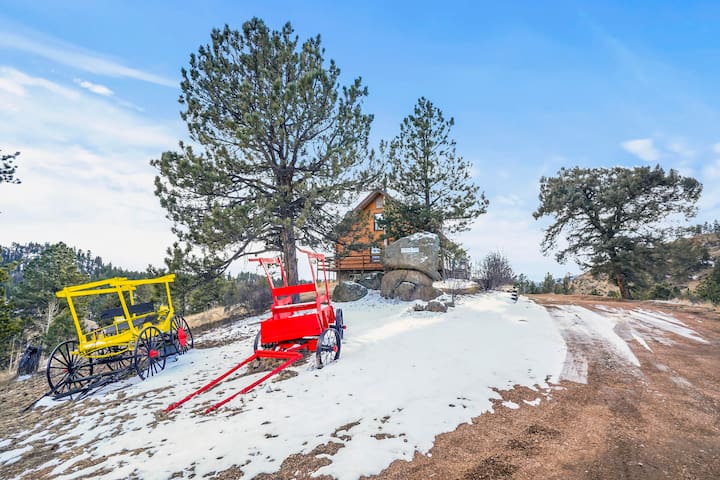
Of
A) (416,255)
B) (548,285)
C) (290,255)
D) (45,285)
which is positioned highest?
(45,285)

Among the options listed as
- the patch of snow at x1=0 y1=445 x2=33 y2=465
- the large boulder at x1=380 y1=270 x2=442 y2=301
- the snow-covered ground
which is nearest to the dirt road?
the snow-covered ground

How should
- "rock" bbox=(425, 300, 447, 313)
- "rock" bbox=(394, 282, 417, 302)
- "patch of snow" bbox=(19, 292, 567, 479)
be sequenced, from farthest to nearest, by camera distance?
"rock" bbox=(394, 282, 417, 302), "rock" bbox=(425, 300, 447, 313), "patch of snow" bbox=(19, 292, 567, 479)

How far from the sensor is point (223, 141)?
484 inches

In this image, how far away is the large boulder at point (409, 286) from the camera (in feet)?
47.5

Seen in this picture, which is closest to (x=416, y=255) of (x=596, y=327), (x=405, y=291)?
(x=405, y=291)

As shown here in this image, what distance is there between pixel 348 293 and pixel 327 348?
9478 millimetres

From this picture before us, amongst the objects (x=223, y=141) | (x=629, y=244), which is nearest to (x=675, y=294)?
(x=629, y=244)

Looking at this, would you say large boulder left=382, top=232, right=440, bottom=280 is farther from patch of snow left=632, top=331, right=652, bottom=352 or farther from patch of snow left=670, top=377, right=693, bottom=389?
patch of snow left=670, top=377, right=693, bottom=389

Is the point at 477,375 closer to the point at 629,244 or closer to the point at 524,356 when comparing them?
the point at 524,356

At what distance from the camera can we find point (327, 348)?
654 cm

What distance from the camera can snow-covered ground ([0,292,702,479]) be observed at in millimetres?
3479

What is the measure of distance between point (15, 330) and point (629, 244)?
33.7 meters

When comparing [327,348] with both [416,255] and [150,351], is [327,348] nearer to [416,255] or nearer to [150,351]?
[150,351]

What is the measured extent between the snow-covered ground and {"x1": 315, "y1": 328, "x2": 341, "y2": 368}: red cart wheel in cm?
24
